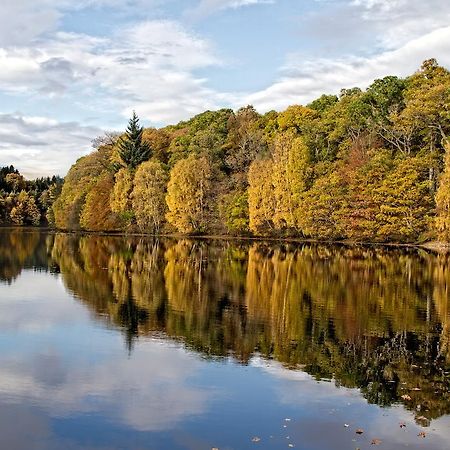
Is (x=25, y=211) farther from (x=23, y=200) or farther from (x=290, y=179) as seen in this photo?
(x=290, y=179)

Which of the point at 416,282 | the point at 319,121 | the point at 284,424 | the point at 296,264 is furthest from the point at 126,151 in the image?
the point at 284,424

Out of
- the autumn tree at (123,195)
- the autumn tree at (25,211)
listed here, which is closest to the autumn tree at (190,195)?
the autumn tree at (123,195)

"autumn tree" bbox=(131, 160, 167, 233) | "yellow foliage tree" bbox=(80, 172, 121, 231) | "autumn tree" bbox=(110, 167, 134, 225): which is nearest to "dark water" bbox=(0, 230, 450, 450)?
"autumn tree" bbox=(131, 160, 167, 233)

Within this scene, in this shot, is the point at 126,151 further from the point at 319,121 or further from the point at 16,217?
the point at 16,217

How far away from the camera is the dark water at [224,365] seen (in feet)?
33.2

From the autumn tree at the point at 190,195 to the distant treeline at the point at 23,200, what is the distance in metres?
60.7

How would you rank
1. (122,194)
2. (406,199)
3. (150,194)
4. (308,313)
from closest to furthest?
(308,313) < (406,199) < (150,194) < (122,194)

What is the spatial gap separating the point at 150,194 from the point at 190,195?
7758 millimetres

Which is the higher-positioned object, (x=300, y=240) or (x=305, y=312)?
(x=300, y=240)

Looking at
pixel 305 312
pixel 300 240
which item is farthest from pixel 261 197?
pixel 305 312

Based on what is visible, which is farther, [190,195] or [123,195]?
[123,195]

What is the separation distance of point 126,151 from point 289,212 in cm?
3868

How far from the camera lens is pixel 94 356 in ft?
49.1

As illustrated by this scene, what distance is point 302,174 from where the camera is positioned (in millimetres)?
69500
